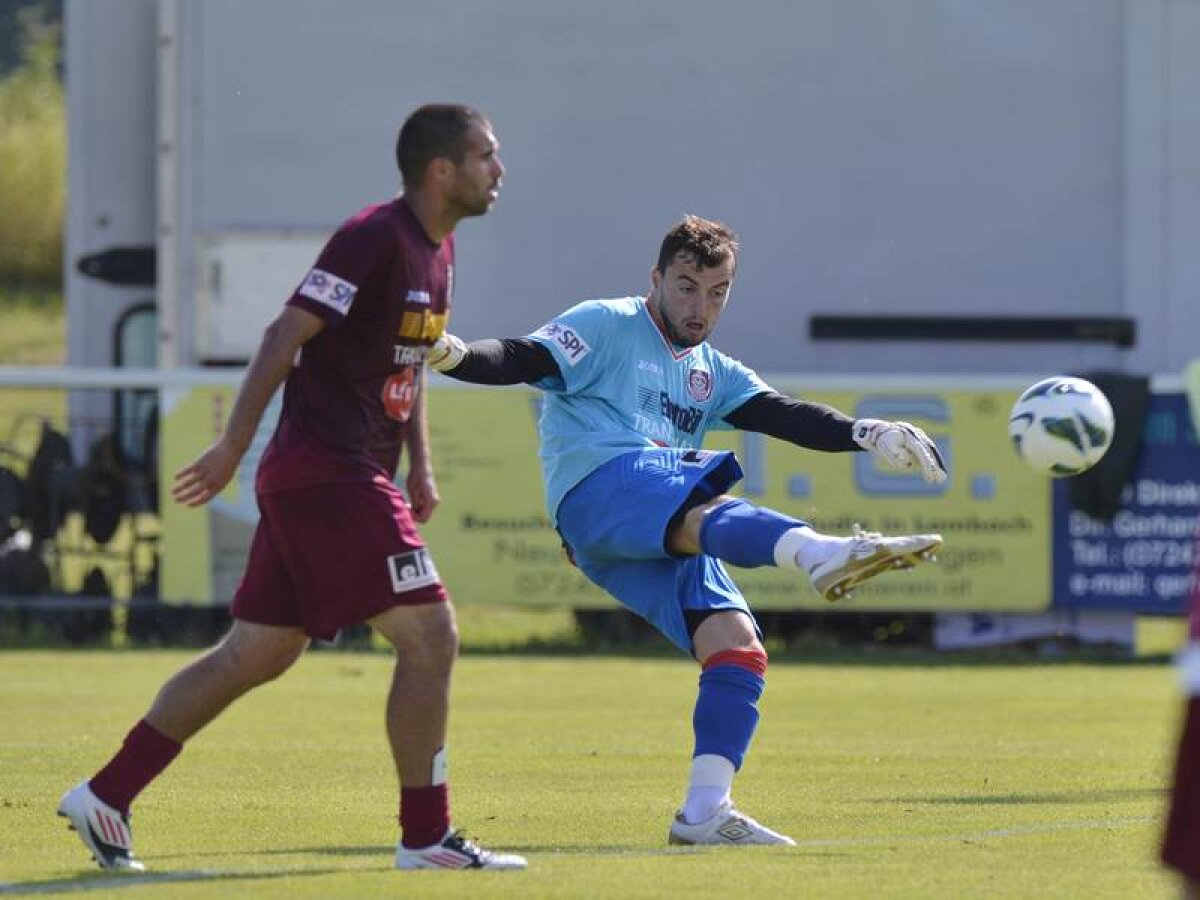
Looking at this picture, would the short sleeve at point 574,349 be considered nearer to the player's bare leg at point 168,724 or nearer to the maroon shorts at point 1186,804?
the player's bare leg at point 168,724

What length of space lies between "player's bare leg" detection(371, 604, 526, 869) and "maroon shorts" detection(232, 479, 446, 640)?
0.24 feet

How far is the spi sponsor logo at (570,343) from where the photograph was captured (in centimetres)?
855

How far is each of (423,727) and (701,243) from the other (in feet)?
7.30

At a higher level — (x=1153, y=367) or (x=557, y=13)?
(x=557, y=13)

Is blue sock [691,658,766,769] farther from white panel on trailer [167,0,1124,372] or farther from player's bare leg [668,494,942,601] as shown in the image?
white panel on trailer [167,0,1124,372]

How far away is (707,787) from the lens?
8.12 metres

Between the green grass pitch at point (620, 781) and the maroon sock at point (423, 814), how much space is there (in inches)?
5.0

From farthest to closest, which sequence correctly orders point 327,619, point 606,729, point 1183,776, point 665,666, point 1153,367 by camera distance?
point 1153,367
point 665,666
point 606,729
point 327,619
point 1183,776

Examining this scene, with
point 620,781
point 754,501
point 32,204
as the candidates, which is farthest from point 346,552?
point 32,204

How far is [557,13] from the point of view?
19234 mm

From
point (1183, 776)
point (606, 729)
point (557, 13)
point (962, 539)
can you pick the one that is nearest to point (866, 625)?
point (962, 539)

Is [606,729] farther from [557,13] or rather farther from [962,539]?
[557,13]

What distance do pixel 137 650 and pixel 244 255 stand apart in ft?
10.3

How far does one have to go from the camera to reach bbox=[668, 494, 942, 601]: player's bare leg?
24.6 feet
